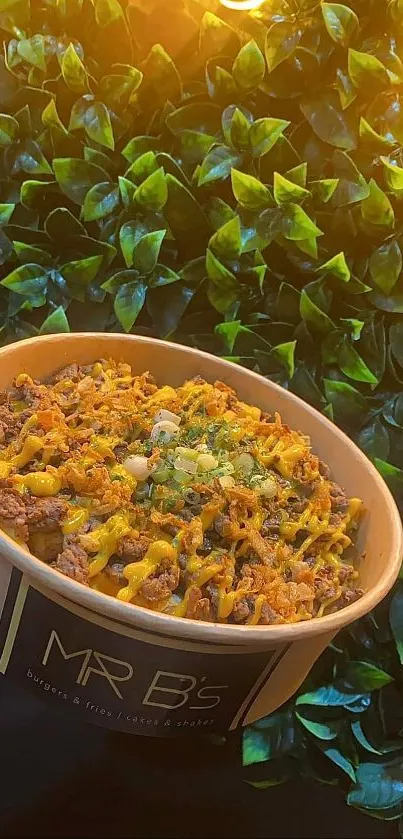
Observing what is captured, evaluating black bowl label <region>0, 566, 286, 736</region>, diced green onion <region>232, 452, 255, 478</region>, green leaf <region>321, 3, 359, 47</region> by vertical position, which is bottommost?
black bowl label <region>0, 566, 286, 736</region>

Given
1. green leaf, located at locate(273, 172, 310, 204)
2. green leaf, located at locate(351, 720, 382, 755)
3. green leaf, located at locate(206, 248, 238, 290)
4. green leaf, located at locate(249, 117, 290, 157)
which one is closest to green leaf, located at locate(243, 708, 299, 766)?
green leaf, located at locate(351, 720, 382, 755)

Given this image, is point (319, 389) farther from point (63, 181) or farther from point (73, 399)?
point (63, 181)

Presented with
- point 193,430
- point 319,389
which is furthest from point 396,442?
point 193,430

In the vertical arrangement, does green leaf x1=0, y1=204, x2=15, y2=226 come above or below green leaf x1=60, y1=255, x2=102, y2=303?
above

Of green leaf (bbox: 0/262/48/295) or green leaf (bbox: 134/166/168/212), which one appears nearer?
green leaf (bbox: 134/166/168/212)


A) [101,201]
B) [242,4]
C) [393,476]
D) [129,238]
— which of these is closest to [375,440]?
[393,476]

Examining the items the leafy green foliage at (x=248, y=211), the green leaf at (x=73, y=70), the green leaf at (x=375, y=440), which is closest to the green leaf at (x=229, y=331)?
the leafy green foliage at (x=248, y=211)

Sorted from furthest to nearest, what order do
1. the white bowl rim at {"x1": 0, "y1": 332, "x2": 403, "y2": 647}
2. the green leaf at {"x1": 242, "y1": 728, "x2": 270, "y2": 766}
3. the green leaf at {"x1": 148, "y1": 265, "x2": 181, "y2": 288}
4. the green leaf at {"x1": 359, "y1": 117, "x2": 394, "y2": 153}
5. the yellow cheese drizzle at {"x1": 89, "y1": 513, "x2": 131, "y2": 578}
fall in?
the green leaf at {"x1": 148, "y1": 265, "x2": 181, "y2": 288} < the green leaf at {"x1": 359, "y1": 117, "x2": 394, "y2": 153} < the green leaf at {"x1": 242, "y1": 728, "x2": 270, "y2": 766} < the yellow cheese drizzle at {"x1": 89, "y1": 513, "x2": 131, "y2": 578} < the white bowl rim at {"x1": 0, "y1": 332, "x2": 403, "y2": 647}

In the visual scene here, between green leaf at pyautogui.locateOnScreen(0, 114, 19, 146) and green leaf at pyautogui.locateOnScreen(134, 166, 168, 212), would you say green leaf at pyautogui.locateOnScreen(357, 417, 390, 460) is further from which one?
Answer: green leaf at pyautogui.locateOnScreen(0, 114, 19, 146)
